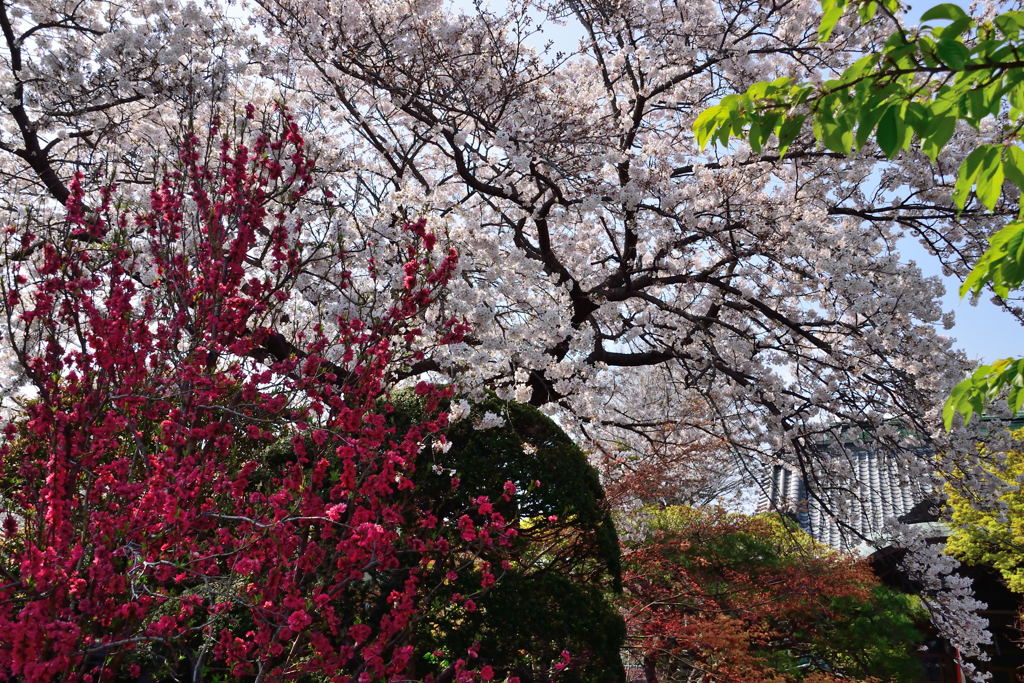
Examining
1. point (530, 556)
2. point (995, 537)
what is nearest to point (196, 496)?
point (530, 556)

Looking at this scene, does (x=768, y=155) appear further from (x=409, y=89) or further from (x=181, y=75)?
(x=181, y=75)

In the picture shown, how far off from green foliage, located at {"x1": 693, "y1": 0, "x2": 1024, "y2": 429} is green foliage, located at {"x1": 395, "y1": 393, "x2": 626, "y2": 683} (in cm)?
285

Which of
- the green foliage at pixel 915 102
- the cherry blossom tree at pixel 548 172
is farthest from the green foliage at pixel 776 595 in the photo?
the green foliage at pixel 915 102

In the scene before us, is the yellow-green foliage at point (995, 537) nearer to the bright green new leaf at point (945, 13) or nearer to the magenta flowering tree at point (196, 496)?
the magenta flowering tree at point (196, 496)

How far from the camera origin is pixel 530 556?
16.8 ft

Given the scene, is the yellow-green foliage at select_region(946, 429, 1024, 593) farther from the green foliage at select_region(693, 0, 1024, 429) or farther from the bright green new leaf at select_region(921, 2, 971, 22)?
the bright green new leaf at select_region(921, 2, 971, 22)

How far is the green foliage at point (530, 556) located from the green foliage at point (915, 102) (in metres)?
2.85

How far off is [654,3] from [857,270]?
3007mm

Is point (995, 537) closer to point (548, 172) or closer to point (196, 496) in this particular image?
point (548, 172)

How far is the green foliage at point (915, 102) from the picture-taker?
2504mm

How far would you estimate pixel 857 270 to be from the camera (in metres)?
6.73

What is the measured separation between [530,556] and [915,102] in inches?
140

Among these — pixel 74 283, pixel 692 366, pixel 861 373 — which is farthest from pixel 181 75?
pixel 861 373

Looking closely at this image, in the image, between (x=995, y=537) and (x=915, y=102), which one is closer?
(x=915, y=102)
